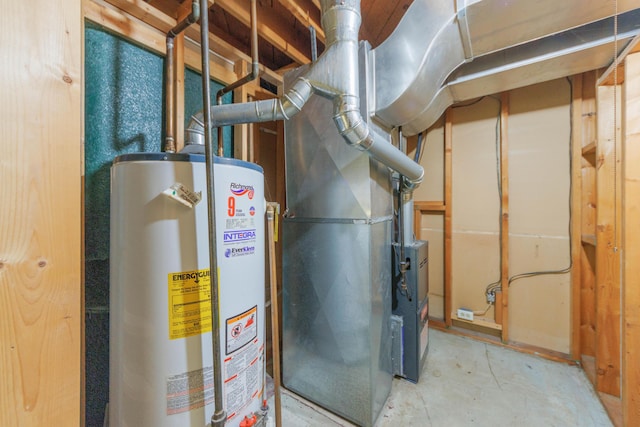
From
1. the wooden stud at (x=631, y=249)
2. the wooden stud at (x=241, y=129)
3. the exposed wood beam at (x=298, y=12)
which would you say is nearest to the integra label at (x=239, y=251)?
the wooden stud at (x=241, y=129)

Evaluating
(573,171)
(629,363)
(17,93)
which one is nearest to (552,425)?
(629,363)

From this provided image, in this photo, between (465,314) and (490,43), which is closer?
(490,43)

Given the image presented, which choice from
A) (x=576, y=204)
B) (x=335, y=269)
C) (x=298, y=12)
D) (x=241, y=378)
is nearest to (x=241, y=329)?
(x=241, y=378)

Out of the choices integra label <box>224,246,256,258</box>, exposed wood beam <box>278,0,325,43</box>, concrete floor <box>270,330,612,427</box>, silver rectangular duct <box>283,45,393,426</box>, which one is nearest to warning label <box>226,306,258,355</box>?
integra label <box>224,246,256,258</box>

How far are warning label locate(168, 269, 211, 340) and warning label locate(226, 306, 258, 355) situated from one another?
0.07 m

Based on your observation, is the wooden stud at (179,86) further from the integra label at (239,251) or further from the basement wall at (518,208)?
the basement wall at (518,208)

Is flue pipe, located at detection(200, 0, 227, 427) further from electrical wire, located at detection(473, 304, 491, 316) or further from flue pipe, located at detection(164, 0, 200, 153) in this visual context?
electrical wire, located at detection(473, 304, 491, 316)

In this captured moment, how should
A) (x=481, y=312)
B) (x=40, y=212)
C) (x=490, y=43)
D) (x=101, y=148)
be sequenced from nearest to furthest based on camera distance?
(x=40, y=212)
(x=101, y=148)
(x=490, y=43)
(x=481, y=312)

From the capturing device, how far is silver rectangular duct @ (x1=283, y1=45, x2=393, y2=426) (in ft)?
4.73

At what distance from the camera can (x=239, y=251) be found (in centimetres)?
78

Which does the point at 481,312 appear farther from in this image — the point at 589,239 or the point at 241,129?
the point at 241,129

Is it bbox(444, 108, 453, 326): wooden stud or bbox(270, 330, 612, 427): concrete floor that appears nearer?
bbox(270, 330, 612, 427): concrete floor

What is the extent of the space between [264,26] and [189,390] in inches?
75.9

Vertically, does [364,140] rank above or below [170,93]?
below
